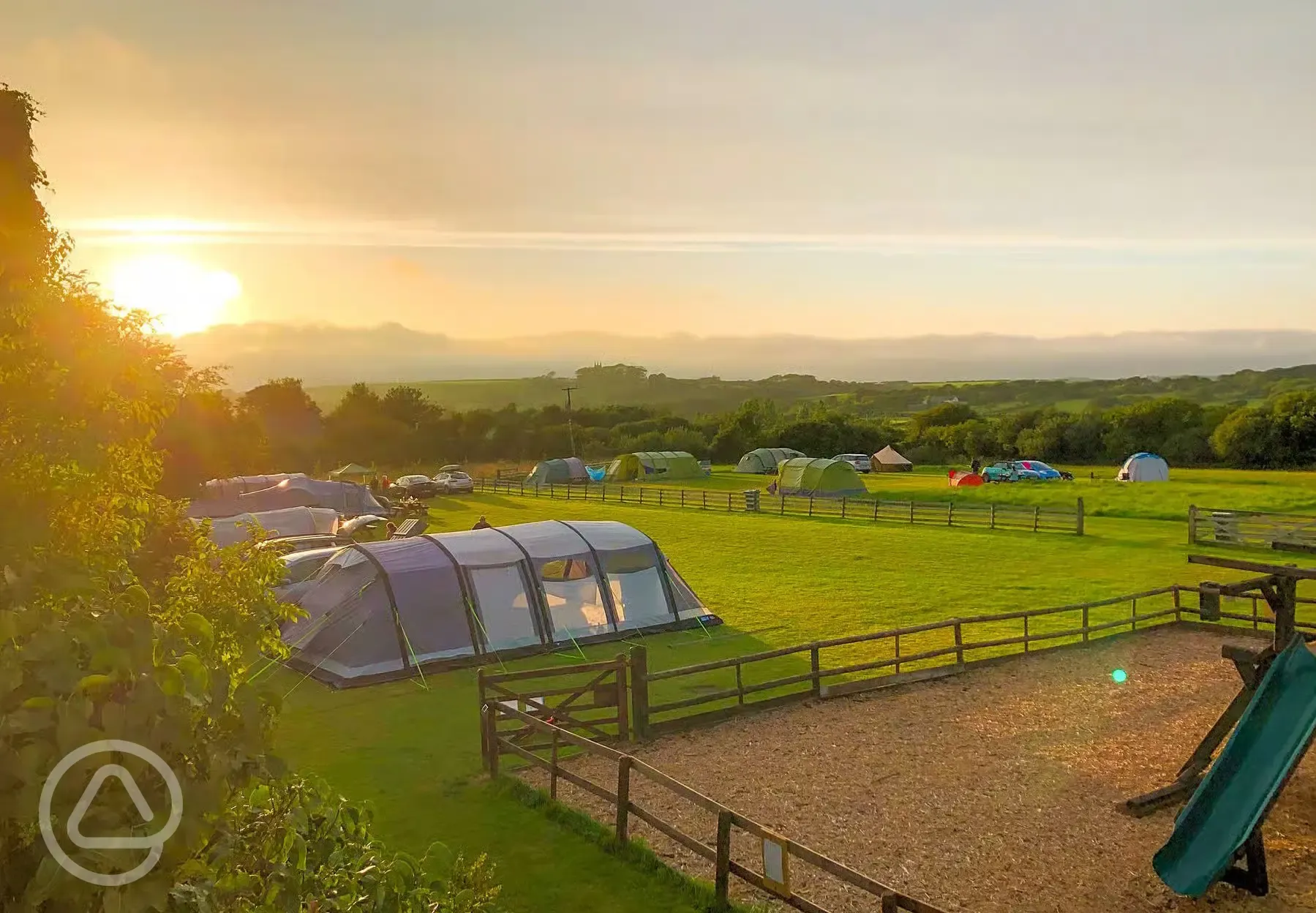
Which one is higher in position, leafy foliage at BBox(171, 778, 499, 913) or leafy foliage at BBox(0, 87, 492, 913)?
leafy foliage at BBox(0, 87, 492, 913)

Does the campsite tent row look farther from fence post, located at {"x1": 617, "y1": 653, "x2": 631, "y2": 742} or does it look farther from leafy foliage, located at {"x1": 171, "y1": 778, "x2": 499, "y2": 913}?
leafy foliage, located at {"x1": 171, "y1": 778, "x2": 499, "y2": 913}

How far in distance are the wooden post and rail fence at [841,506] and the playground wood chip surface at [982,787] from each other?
1749cm

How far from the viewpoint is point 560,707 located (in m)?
11.5

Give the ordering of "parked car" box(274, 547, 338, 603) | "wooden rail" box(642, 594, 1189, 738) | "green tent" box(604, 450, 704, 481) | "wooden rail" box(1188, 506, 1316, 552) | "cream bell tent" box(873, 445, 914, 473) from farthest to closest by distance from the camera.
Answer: "cream bell tent" box(873, 445, 914, 473), "green tent" box(604, 450, 704, 481), "wooden rail" box(1188, 506, 1316, 552), "parked car" box(274, 547, 338, 603), "wooden rail" box(642, 594, 1189, 738)

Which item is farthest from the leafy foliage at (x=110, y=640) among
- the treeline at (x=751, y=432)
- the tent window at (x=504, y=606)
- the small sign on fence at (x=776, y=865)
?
the treeline at (x=751, y=432)

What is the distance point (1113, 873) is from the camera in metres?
8.16

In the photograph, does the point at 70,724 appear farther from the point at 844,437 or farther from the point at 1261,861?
the point at 844,437

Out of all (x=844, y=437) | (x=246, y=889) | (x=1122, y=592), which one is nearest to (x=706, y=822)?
(x=246, y=889)

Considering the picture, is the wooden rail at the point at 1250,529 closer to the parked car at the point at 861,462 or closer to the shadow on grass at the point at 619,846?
the shadow on grass at the point at 619,846

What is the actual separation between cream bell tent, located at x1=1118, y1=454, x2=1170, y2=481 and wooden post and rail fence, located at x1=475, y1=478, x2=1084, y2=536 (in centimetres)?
1314

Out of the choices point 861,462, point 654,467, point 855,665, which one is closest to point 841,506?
point 654,467

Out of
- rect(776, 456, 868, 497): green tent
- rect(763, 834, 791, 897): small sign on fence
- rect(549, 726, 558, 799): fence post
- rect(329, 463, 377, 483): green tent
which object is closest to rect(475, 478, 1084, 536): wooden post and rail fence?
rect(776, 456, 868, 497): green tent

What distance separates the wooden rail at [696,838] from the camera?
662cm

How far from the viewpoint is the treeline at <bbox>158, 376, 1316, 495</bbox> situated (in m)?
58.5
